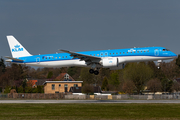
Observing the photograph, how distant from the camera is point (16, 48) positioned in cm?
5284

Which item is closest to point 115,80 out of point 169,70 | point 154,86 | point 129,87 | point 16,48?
point 169,70

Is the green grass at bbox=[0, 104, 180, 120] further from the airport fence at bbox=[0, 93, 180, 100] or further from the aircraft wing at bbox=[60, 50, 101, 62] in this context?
the airport fence at bbox=[0, 93, 180, 100]

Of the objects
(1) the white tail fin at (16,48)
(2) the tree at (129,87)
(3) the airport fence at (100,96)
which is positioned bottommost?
(3) the airport fence at (100,96)

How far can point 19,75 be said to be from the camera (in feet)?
371

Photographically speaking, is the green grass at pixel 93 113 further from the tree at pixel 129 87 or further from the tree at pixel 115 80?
the tree at pixel 115 80

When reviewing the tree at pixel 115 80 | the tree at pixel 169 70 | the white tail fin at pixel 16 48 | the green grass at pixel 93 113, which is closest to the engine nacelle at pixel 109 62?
the green grass at pixel 93 113

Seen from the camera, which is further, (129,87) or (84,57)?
(129,87)

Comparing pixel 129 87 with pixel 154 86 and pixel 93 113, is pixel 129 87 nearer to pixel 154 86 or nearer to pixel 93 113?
pixel 154 86

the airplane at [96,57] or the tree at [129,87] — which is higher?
the airplane at [96,57]

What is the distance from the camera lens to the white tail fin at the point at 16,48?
51.7 meters

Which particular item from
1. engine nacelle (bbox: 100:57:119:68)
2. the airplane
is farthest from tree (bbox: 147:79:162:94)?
engine nacelle (bbox: 100:57:119:68)

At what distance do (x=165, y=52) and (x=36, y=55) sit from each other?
74.1 ft

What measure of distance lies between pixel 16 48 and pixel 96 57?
17.0 meters

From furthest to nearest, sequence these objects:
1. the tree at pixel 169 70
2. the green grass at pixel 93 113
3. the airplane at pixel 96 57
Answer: the tree at pixel 169 70
the airplane at pixel 96 57
the green grass at pixel 93 113
